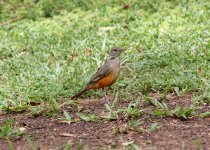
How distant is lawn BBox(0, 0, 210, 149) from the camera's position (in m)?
6.20

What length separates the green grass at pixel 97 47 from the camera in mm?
7840

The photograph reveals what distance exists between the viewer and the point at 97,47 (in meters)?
9.95

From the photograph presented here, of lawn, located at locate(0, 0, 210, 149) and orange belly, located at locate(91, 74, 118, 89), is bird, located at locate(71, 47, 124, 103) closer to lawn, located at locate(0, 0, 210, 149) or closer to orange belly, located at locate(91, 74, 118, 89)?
orange belly, located at locate(91, 74, 118, 89)

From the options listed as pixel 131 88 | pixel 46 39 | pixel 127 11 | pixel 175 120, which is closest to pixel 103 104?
pixel 131 88

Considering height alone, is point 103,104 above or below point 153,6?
below

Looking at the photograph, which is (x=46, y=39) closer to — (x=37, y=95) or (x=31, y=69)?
(x=31, y=69)

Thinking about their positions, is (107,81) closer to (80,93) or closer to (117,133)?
(80,93)

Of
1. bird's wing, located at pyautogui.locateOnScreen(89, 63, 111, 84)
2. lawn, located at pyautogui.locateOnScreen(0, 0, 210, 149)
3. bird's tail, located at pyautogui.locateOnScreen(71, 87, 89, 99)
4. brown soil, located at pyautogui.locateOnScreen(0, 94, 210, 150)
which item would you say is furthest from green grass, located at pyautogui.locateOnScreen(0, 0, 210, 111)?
brown soil, located at pyautogui.locateOnScreen(0, 94, 210, 150)

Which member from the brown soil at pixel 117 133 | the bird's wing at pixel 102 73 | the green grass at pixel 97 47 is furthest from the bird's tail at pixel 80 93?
the brown soil at pixel 117 133

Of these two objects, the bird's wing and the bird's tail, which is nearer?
the bird's wing

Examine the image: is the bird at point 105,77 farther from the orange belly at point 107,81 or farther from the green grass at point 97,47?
the green grass at point 97,47

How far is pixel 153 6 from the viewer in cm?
1197

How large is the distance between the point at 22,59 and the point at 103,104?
2876 mm

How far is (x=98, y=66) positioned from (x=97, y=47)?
3.37ft
